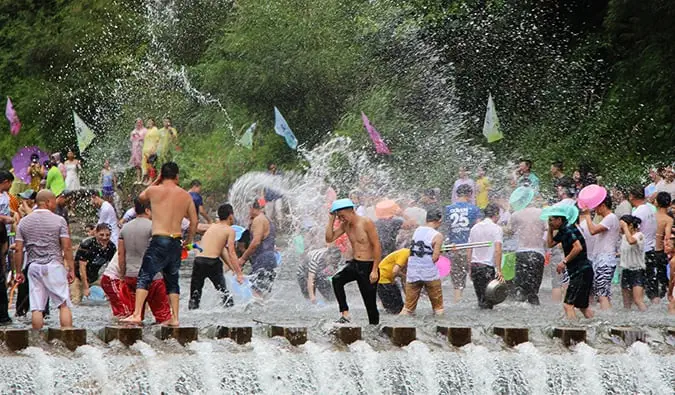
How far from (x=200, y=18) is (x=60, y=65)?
6044 mm

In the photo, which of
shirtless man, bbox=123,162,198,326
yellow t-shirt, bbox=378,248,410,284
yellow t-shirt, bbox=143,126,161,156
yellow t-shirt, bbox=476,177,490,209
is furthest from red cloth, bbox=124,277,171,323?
yellow t-shirt, bbox=143,126,161,156

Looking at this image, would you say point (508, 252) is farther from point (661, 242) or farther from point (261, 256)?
point (261, 256)

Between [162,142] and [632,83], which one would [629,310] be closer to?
[632,83]

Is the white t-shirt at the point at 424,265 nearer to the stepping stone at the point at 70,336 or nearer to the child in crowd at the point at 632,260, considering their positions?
the child in crowd at the point at 632,260

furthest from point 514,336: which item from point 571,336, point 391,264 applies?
point 391,264

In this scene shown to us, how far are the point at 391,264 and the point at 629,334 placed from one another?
4.17 meters

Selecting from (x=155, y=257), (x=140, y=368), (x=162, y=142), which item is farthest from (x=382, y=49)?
(x=140, y=368)

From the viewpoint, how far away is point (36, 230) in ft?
45.2

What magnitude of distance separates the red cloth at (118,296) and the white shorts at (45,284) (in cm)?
132

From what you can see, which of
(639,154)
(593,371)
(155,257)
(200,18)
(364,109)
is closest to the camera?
(593,371)

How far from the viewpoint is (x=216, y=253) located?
54.8ft

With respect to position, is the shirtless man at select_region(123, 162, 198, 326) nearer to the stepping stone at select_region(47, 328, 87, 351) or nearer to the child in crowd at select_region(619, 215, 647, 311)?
the stepping stone at select_region(47, 328, 87, 351)

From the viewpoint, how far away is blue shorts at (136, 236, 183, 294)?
46.1 ft

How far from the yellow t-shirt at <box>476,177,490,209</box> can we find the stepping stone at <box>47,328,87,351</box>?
10751 mm
